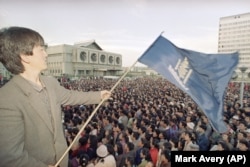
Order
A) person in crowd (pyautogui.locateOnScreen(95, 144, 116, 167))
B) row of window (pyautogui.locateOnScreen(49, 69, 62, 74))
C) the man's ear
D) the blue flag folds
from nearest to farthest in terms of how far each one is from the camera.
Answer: the man's ear
the blue flag folds
person in crowd (pyautogui.locateOnScreen(95, 144, 116, 167))
row of window (pyautogui.locateOnScreen(49, 69, 62, 74))

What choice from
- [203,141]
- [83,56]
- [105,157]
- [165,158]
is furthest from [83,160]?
[83,56]

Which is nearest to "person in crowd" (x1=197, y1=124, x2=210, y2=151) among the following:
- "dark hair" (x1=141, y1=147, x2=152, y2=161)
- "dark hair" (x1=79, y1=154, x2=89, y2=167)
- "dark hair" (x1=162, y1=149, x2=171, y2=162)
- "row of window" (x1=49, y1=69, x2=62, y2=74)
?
"dark hair" (x1=162, y1=149, x2=171, y2=162)

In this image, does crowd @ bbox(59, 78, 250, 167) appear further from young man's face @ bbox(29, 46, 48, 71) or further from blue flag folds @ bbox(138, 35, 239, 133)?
young man's face @ bbox(29, 46, 48, 71)

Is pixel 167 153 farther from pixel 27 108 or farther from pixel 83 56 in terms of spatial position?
pixel 83 56

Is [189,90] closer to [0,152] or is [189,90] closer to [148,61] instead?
[148,61]

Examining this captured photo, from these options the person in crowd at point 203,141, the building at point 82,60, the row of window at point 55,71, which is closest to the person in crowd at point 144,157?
the person in crowd at point 203,141

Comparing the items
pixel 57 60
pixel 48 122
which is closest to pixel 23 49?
pixel 48 122
